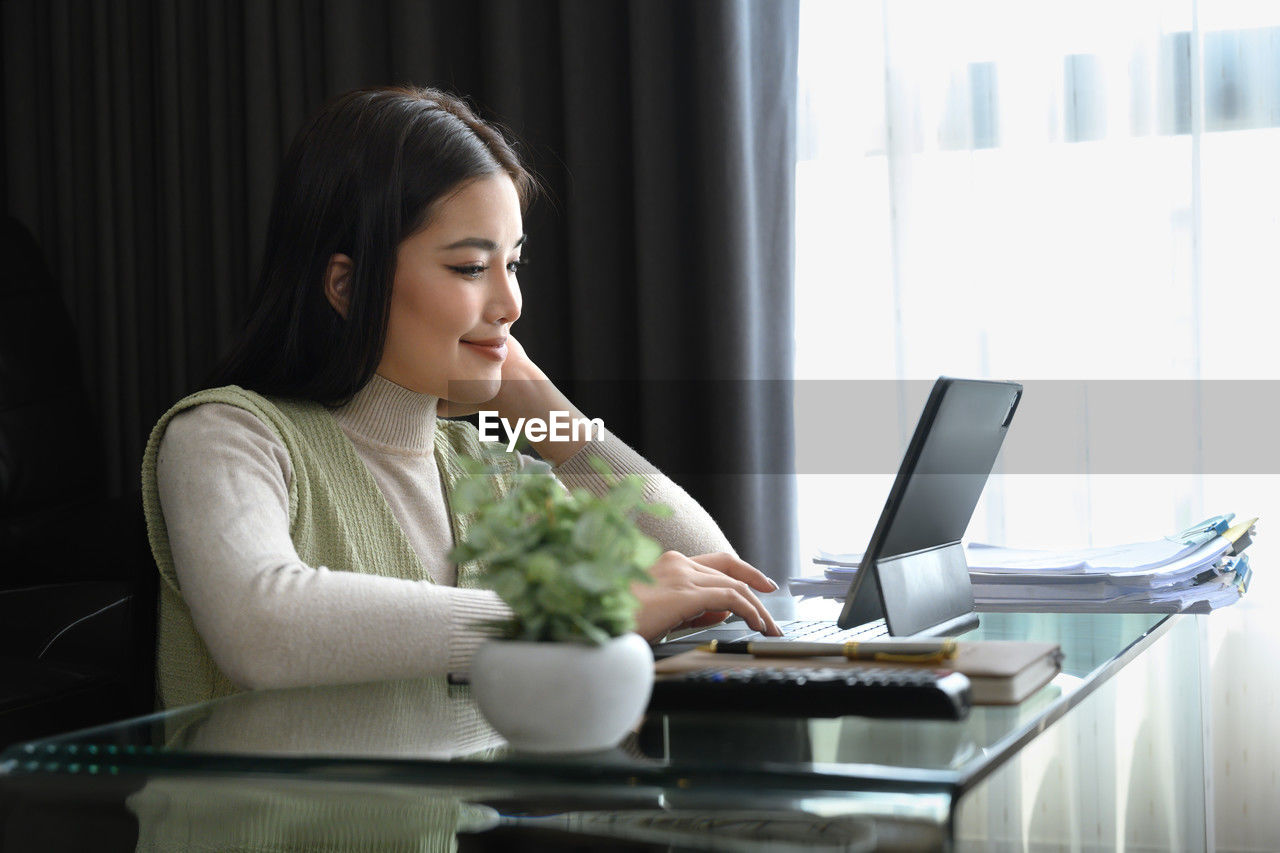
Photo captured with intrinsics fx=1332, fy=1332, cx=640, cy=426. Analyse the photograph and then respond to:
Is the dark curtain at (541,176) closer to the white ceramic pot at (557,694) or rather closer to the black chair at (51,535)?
the black chair at (51,535)

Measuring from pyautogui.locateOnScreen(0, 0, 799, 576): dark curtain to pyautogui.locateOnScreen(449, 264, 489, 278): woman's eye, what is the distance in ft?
2.63

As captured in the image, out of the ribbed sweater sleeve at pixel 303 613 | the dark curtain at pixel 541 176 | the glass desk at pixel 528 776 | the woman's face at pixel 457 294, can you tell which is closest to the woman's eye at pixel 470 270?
the woman's face at pixel 457 294

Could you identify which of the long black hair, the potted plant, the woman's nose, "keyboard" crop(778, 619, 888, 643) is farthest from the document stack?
the potted plant

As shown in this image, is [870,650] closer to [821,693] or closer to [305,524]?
[821,693]

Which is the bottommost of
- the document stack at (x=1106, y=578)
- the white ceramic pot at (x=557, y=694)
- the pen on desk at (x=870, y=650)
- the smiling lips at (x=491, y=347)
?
the document stack at (x=1106, y=578)

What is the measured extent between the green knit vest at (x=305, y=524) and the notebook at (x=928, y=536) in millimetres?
315

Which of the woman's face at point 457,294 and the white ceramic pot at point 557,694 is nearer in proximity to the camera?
the white ceramic pot at point 557,694

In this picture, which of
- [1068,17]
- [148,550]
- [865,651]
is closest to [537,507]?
[865,651]

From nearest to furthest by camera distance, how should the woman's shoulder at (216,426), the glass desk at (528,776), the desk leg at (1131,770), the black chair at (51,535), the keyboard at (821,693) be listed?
the glass desk at (528,776) → the keyboard at (821,693) → the desk leg at (1131,770) → the woman's shoulder at (216,426) → the black chair at (51,535)

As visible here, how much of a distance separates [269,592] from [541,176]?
1420 mm

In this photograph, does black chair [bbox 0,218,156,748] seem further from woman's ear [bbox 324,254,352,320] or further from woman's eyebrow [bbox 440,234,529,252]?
woman's eyebrow [bbox 440,234,529,252]

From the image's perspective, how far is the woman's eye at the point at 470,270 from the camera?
1.34 meters

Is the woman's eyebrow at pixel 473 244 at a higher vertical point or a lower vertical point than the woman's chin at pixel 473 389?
higher

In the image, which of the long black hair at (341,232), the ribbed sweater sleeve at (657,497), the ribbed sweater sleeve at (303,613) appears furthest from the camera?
the ribbed sweater sleeve at (657,497)
